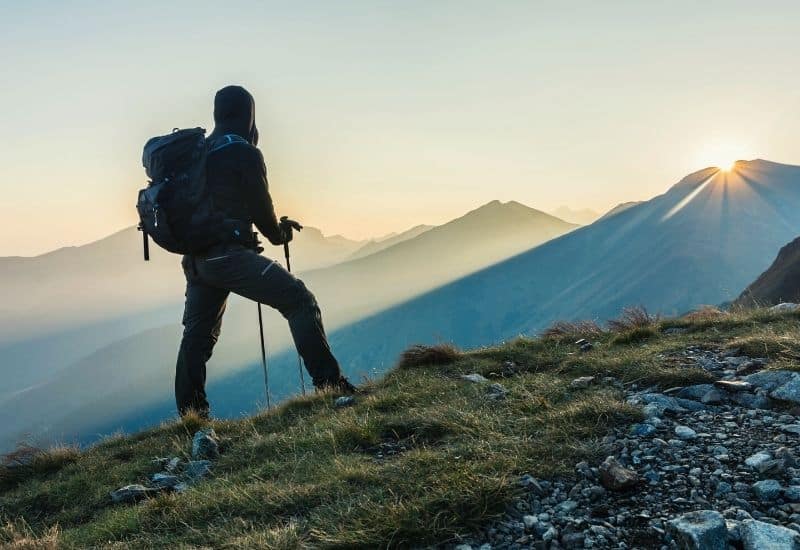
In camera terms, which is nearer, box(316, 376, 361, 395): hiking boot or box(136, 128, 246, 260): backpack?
box(136, 128, 246, 260): backpack

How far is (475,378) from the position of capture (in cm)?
718

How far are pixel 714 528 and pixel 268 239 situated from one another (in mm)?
6444

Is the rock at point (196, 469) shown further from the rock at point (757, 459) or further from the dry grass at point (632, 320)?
the dry grass at point (632, 320)

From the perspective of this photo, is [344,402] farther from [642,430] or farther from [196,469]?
[642,430]

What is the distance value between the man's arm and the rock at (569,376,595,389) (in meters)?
4.28

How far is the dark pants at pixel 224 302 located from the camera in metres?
7.28

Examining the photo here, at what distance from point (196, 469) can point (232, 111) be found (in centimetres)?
477

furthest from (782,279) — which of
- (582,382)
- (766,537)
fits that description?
(766,537)

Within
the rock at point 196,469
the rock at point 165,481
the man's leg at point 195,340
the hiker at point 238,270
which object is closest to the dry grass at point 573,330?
the hiker at point 238,270

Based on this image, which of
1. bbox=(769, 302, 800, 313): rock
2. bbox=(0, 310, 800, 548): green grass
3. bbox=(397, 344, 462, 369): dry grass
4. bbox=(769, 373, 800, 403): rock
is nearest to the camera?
bbox=(0, 310, 800, 548): green grass

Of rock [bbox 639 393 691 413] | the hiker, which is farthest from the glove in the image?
rock [bbox 639 393 691 413]

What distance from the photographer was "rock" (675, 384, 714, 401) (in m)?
5.26

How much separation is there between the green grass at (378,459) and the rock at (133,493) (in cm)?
9

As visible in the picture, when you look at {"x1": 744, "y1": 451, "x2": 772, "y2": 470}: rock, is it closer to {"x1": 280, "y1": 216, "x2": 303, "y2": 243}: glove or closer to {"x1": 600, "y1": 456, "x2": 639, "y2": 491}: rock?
{"x1": 600, "y1": 456, "x2": 639, "y2": 491}: rock
